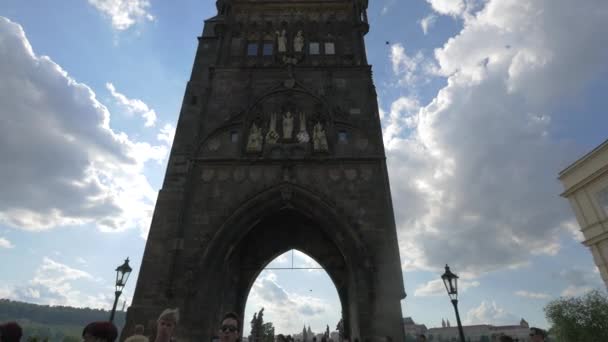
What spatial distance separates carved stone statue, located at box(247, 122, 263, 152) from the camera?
1434 cm

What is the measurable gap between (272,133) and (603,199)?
19.5 metres

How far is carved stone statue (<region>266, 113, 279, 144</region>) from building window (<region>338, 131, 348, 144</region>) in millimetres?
2823

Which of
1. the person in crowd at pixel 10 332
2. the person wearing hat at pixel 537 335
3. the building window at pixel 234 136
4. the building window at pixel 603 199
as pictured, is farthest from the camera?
the building window at pixel 603 199

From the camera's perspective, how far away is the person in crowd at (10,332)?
10.1 ft

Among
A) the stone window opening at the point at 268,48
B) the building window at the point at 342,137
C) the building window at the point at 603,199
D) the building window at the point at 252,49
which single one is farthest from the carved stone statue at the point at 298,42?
the building window at the point at 603,199

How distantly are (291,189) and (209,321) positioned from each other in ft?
18.9

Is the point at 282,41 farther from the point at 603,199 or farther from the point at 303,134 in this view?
the point at 603,199

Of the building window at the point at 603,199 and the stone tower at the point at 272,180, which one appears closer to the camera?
the stone tower at the point at 272,180

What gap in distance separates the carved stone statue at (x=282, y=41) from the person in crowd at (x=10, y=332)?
1684cm

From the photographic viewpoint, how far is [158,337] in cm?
321

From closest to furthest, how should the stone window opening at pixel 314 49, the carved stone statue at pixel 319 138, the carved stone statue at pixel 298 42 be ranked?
1. the carved stone statue at pixel 319 138
2. the carved stone statue at pixel 298 42
3. the stone window opening at pixel 314 49

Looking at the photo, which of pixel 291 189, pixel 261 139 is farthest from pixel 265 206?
pixel 261 139

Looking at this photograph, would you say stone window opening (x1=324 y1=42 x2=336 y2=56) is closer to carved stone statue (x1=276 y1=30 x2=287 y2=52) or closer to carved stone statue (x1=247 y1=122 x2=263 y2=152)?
carved stone statue (x1=276 y1=30 x2=287 y2=52)

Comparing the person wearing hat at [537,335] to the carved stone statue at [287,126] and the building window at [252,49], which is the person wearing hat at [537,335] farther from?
the building window at [252,49]
